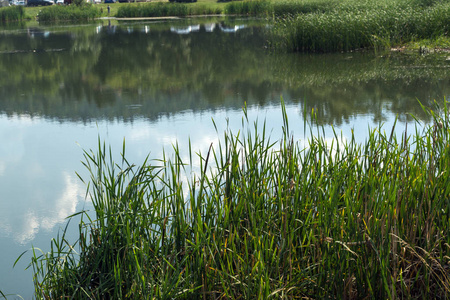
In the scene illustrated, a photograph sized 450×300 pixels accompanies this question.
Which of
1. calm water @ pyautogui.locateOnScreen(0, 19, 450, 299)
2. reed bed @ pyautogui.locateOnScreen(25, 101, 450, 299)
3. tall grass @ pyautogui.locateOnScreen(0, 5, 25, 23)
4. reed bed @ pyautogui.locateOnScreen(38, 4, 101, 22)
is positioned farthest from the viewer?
tall grass @ pyautogui.locateOnScreen(0, 5, 25, 23)

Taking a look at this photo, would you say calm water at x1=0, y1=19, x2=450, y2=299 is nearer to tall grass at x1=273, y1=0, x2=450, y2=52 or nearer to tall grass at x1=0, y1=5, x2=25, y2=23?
tall grass at x1=273, y1=0, x2=450, y2=52

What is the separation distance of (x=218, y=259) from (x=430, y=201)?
0.84m

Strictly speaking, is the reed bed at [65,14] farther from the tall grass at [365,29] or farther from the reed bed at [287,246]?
the reed bed at [287,246]

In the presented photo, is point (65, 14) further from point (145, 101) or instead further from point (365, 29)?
point (145, 101)

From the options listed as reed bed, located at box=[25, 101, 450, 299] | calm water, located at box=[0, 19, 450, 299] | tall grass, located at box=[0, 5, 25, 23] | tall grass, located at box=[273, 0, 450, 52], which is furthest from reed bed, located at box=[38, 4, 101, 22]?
reed bed, located at box=[25, 101, 450, 299]

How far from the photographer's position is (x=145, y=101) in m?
8.00

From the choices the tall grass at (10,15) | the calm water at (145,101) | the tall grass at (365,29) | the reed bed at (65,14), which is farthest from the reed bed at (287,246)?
the tall grass at (10,15)

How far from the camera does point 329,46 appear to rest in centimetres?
1139

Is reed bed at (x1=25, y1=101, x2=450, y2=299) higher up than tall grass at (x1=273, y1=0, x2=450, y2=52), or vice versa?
tall grass at (x1=273, y1=0, x2=450, y2=52)

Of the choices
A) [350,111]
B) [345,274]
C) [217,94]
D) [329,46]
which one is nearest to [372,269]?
[345,274]

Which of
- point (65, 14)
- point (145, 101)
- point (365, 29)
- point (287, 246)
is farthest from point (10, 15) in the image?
point (287, 246)

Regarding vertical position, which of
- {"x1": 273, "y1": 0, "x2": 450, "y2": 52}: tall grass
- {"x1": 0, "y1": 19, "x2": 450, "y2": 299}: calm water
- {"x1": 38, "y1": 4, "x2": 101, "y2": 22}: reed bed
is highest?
{"x1": 38, "y1": 4, "x2": 101, "y2": 22}: reed bed

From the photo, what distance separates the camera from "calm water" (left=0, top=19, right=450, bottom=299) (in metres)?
4.38

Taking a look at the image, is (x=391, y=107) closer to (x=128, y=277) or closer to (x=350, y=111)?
(x=350, y=111)
